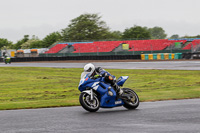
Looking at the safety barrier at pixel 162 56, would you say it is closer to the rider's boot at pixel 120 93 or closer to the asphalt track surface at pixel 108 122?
the rider's boot at pixel 120 93

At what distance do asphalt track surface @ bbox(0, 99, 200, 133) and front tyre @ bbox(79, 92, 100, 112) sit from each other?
0.67ft

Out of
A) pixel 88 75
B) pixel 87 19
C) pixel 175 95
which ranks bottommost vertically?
pixel 175 95

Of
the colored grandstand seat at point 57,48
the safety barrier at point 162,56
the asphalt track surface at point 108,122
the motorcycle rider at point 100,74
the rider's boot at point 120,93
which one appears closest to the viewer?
the asphalt track surface at point 108,122

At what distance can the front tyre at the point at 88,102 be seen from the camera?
34.1ft

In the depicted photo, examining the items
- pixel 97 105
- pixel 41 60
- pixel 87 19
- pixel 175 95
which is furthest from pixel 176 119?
pixel 87 19

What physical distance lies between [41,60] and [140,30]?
62.1 meters

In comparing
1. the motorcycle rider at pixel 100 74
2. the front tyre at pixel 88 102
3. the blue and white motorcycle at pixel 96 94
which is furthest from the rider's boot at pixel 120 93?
the front tyre at pixel 88 102

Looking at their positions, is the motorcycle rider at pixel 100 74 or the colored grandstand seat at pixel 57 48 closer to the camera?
the motorcycle rider at pixel 100 74

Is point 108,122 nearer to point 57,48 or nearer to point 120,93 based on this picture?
point 120,93

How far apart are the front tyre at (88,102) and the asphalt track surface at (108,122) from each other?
8.0 inches

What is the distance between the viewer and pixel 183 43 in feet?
216

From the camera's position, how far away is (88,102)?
10.5m

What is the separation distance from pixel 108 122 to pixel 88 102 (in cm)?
217

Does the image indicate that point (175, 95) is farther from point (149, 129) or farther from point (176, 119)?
point (149, 129)
